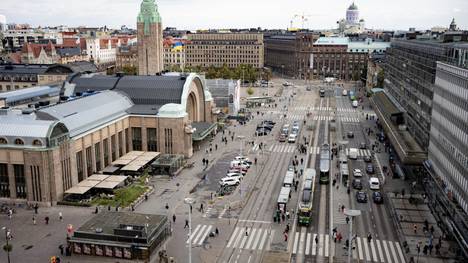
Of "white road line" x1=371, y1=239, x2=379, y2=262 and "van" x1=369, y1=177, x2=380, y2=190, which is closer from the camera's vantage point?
"white road line" x1=371, y1=239, x2=379, y2=262

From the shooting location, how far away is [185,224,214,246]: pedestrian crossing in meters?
55.6

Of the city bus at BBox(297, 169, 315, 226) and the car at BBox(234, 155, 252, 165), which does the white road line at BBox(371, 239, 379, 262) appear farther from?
the car at BBox(234, 155, 252, 165)

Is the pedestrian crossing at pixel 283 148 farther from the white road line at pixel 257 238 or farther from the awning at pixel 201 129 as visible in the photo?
the white road line at pixel 257 238

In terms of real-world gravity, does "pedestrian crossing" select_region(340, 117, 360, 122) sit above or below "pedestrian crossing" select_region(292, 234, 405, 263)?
above

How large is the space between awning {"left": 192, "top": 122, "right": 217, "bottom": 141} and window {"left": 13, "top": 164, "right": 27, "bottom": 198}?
116 ft

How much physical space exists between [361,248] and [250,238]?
12.3m

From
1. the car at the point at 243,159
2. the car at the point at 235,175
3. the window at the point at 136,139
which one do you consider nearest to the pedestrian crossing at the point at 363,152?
the car at the point at 243,159

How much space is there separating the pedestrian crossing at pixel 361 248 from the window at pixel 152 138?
41.2 m

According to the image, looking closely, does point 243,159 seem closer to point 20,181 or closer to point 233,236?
point 233,236

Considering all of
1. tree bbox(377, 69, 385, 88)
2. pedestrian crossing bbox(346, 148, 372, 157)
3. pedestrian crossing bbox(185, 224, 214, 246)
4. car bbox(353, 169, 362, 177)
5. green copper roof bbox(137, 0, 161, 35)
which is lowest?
pedestrian crossing bbox(185, 224, 214, 246)

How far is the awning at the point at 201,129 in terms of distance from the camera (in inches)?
3809

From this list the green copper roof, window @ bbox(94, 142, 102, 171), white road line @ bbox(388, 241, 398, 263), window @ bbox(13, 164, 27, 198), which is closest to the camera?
white road line @ bbox(388, 241, 398, 263)

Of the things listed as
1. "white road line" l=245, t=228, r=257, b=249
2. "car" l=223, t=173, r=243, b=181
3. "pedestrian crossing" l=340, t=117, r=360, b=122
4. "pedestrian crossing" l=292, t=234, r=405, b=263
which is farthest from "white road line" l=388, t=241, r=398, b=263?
"pedestrian crossing" l=340, t=117, r=360, b=122

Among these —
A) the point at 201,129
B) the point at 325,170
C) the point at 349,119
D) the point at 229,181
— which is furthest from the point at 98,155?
the point at 349,119
